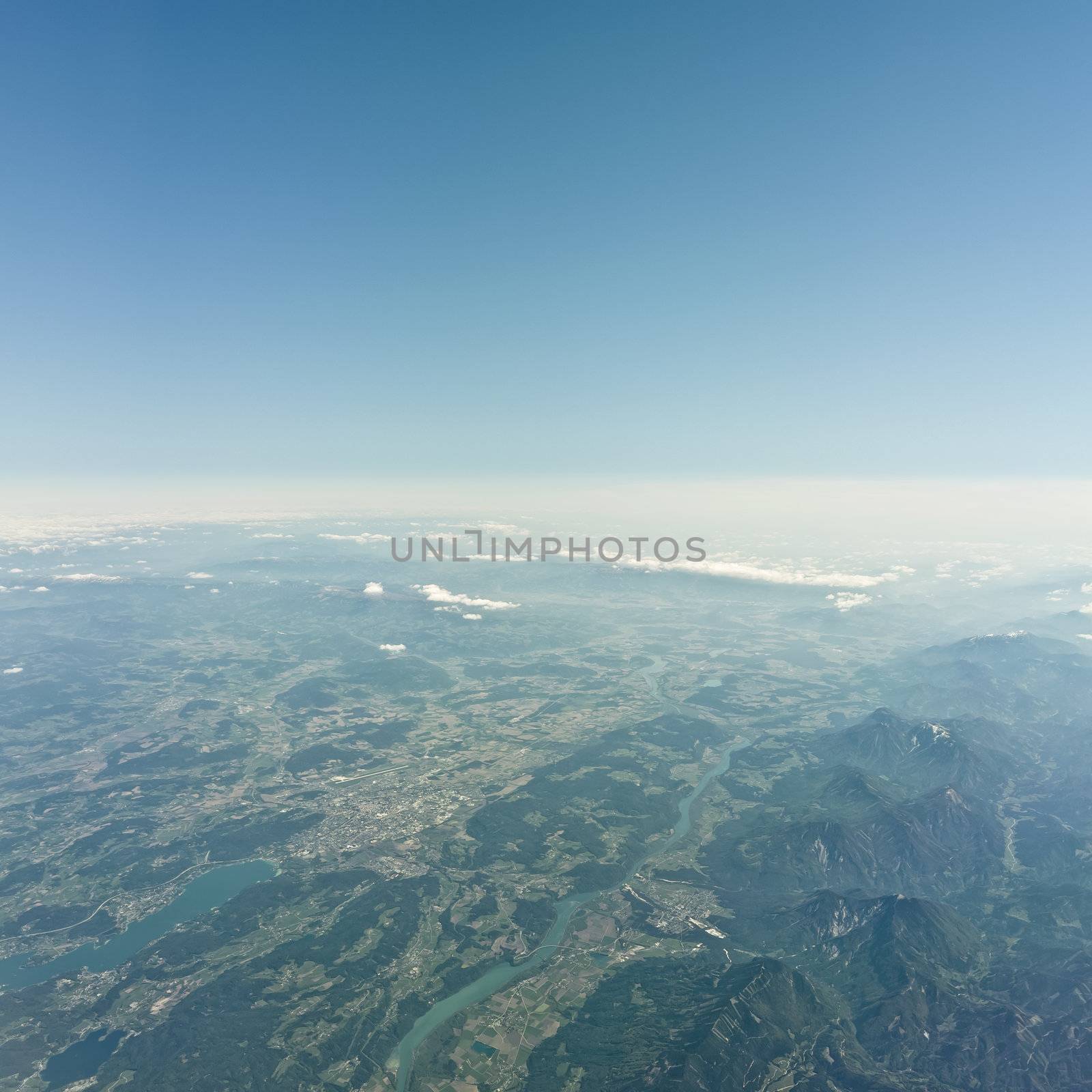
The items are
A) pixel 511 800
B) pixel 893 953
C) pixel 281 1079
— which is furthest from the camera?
pixel 511 800

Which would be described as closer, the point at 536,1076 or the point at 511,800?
the point at 536,1076

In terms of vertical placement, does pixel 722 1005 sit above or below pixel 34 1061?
above

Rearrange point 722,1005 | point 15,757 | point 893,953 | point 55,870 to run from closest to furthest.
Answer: point 722,1005
point 893,953
point 55,870
point 15,757

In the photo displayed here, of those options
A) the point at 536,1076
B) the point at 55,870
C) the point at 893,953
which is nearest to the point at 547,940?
the point at 536,1076

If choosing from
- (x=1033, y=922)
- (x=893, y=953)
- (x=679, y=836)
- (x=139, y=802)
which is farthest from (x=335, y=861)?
(x=1033, y=922)

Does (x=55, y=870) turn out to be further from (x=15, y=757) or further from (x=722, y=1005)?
(x=722, y=1005)

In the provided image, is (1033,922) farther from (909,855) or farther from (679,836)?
(679,836)

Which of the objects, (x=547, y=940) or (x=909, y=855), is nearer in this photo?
(x=547, y=940)

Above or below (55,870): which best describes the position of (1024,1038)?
above

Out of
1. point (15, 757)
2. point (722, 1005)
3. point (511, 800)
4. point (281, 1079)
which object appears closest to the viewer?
point (281, 1079)
